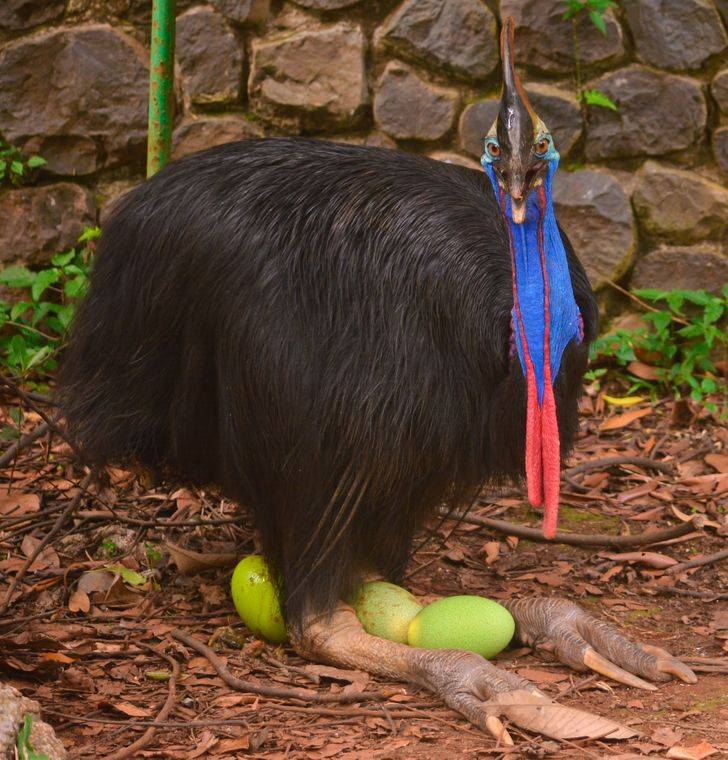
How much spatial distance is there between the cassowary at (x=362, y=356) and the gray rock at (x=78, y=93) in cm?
147

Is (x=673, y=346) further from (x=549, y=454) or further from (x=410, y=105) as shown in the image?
(x=549, y=454)

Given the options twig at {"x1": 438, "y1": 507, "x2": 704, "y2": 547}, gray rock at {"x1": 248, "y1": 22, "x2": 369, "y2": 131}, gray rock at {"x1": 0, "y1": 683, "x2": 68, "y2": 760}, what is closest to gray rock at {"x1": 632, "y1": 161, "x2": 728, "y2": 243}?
gray rock at {"x1": 248, "y1": 22, "x2": 369, "y2": 131}

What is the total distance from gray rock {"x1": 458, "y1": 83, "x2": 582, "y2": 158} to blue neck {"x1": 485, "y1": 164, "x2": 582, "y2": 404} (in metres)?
1.75

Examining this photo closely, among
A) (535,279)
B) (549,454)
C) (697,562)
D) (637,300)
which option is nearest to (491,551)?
(697,562)

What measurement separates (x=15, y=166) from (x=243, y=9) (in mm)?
871

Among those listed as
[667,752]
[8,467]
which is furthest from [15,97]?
[667,752]

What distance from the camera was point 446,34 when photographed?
401 cm

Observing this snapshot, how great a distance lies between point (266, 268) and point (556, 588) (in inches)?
41.9

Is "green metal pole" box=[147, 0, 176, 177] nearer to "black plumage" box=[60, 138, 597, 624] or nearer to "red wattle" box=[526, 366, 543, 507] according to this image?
"black plumage" box=[60, 138, 597, 624]

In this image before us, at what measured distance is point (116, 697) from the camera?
239 cm

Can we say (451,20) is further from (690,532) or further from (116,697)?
(116,697)

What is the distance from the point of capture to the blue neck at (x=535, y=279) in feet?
7.65

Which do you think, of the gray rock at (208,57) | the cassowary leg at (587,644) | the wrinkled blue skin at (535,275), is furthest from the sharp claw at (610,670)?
the gray rock at (208,57)

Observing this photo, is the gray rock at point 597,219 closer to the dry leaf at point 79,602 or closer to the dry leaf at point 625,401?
the dry leaf at point 625,401
